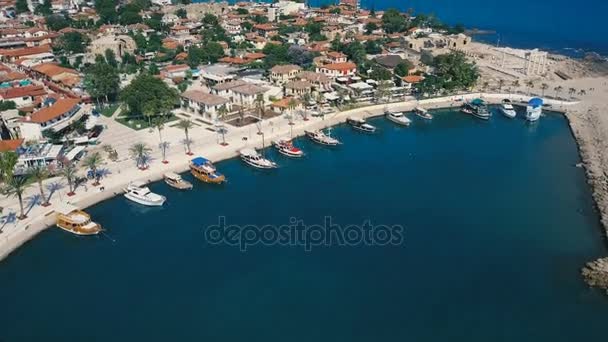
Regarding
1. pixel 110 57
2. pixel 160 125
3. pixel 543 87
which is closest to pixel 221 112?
pixel 160 125

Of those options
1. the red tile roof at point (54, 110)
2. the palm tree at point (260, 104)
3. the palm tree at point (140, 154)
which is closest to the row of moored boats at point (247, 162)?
the palm tree at point (140, 154)

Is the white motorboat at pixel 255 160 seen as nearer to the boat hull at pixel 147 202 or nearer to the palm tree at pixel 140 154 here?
the palm tree at pixel 140 154

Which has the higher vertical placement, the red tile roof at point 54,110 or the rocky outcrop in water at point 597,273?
the red tile roof at point 54,110

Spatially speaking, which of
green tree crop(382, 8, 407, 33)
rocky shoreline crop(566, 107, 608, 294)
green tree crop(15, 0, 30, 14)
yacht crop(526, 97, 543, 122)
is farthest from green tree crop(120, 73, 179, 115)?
green tree crop(15, 0, 30, 14)

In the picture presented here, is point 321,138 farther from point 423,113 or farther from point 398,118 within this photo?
point 423,113

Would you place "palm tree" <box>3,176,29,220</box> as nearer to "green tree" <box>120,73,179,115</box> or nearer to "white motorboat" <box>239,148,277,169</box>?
"green tree" <box>120,73,179,115</box>

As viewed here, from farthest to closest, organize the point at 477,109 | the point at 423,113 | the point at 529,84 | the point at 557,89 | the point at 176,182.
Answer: the point at 529,84, the point at 557,89, the point at 423,113, the point at 477,109, the point at 176,182
